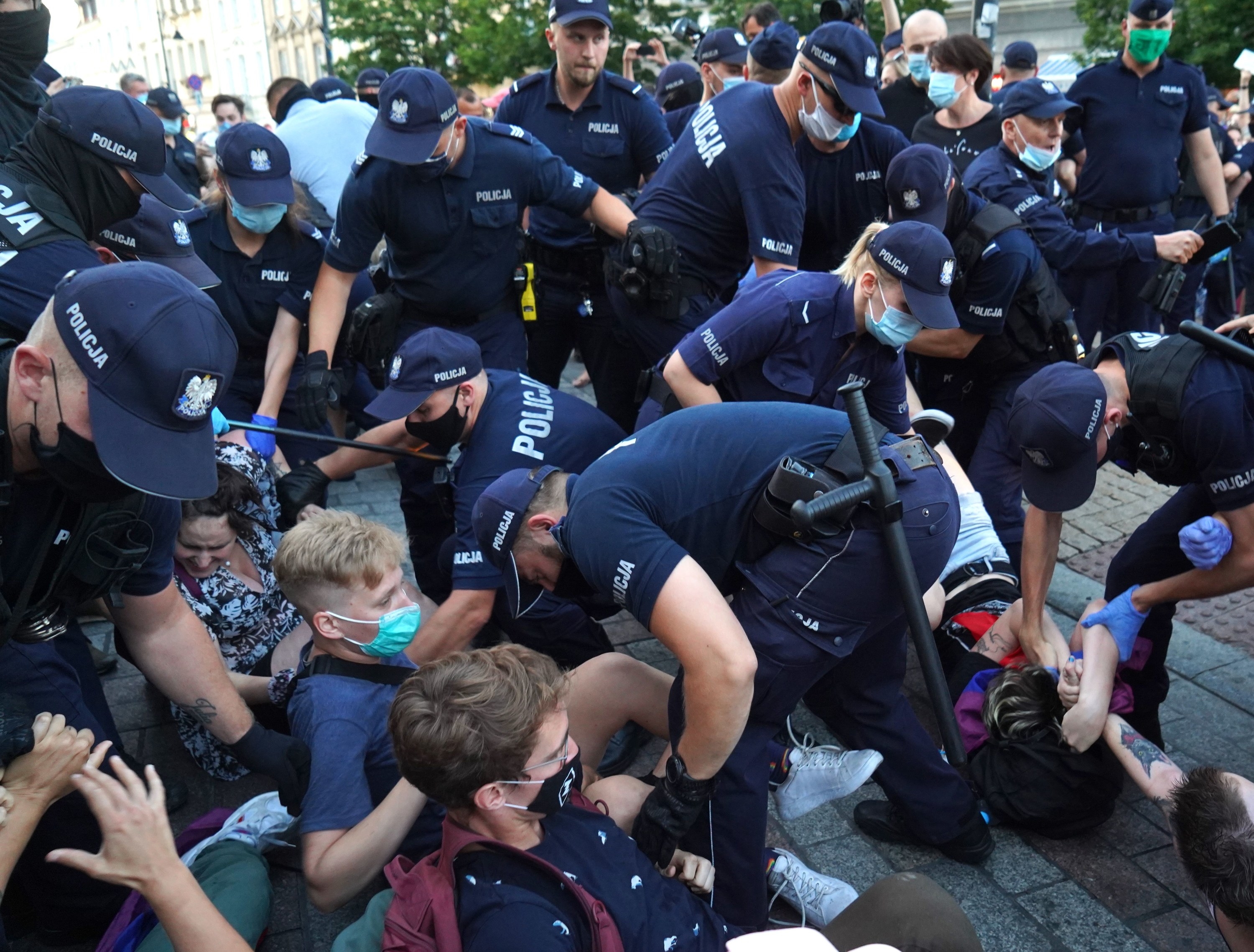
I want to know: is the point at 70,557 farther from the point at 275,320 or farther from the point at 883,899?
the point at 275,320

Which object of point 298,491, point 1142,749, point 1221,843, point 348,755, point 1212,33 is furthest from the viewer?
point 1212,33

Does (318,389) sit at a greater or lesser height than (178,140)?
greater

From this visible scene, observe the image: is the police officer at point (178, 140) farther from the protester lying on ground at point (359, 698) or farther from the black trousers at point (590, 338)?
the protester lying on ground at point (359, 698)

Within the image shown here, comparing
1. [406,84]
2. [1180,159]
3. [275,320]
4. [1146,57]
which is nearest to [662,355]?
[406,84]

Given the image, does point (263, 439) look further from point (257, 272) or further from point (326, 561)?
point (326, 561)

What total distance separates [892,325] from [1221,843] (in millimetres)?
1628

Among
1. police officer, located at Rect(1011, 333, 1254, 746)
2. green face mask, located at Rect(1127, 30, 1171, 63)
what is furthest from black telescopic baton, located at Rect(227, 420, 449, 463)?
green face mask, located at Rect(1127, 30, 1171, 63)

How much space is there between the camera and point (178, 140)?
8.58 meters

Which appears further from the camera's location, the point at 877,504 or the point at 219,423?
the point at 219,423

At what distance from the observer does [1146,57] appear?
5727 mm

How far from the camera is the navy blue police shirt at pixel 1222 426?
2.76 metres

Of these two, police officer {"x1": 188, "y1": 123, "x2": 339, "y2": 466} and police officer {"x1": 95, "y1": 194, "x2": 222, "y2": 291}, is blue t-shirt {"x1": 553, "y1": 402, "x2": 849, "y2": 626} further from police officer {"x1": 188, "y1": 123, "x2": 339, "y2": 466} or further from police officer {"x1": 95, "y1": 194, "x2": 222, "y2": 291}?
police officer {"x1": 188, "y1": 123, "x2": 339, "y2": 466}

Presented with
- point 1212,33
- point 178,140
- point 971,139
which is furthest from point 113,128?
point 1212,33

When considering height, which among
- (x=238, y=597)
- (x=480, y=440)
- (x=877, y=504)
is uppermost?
(x=877, y=504)
